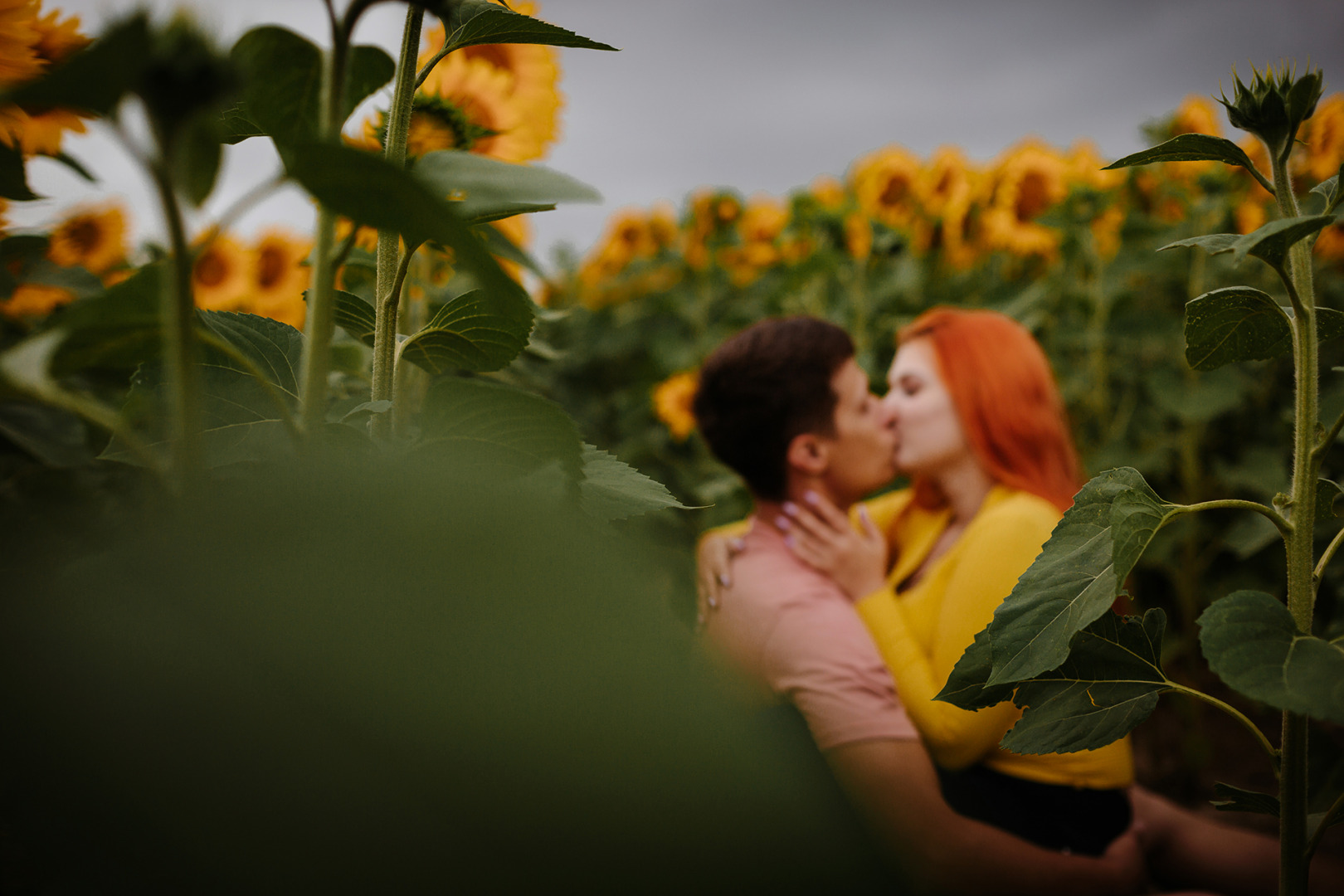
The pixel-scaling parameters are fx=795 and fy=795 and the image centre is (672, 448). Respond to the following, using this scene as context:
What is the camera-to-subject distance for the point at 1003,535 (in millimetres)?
1346

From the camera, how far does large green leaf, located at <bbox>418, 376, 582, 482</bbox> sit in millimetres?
368

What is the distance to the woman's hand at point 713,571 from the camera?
5.18ft

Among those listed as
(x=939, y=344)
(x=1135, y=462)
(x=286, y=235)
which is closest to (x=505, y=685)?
(x=939, y=344)

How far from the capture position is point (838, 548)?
155 cm

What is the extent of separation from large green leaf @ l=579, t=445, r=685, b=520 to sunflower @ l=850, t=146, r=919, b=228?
2.21 m

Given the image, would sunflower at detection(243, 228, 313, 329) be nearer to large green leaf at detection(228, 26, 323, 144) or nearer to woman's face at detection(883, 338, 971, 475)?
woman's face at detection(883, 338, 971, 475)

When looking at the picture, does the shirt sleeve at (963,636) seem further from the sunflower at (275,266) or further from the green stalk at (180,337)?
the sunflower at (275,266)

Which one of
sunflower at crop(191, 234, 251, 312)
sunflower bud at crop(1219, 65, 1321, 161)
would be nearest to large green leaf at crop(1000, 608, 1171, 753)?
sunflower bud at crop(1219, 65, 1321, 161)

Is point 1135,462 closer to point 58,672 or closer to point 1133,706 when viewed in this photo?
point 1133,706

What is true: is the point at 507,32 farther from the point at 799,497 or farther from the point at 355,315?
the point at 799,497

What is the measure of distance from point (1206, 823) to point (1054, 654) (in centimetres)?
159

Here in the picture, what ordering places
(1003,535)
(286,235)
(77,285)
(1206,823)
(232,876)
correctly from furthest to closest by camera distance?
1. (286,235)
2. (1206,823)
3. (1003,535)
4. (77,285)
5. (232,876)

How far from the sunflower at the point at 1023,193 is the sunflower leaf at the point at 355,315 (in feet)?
7.49

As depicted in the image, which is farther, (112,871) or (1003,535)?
(1003,535)
